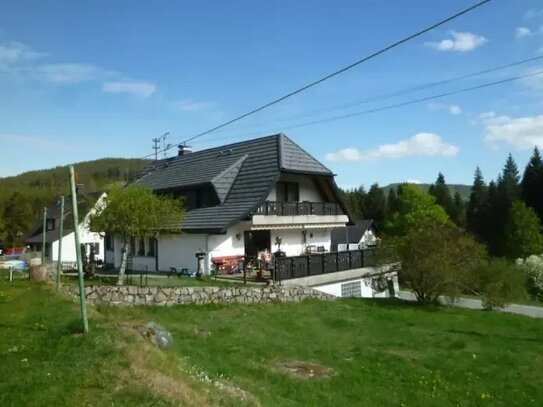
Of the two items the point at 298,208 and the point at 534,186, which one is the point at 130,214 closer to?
the point at 298,208

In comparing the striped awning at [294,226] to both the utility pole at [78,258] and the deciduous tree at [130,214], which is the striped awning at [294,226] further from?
the utility pole at [78,258]

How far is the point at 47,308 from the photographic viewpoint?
12414 mm

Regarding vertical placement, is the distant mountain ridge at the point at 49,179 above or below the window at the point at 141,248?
above

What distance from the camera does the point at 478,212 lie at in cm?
7856

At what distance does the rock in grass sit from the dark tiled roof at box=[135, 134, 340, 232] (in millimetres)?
12445

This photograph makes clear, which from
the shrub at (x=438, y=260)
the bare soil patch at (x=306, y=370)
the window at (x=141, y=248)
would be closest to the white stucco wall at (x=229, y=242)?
the window at (x=141, y=248)

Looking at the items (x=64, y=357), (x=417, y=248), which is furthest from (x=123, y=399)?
(x=417, y=248)

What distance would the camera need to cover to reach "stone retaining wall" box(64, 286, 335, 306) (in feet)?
54.9

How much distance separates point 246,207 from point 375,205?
A: 76508 millimetres

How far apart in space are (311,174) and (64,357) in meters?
21.7

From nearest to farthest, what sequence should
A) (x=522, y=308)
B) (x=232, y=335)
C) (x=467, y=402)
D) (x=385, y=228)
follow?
(x=467, y=402)
(x=232, y=335)
(x=522, y=308)
(x=385, y=228)

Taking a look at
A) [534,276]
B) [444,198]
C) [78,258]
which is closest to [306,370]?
[78,258]

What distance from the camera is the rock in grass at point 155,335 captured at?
10109 mm

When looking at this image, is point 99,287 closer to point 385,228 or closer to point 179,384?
point 179,384
